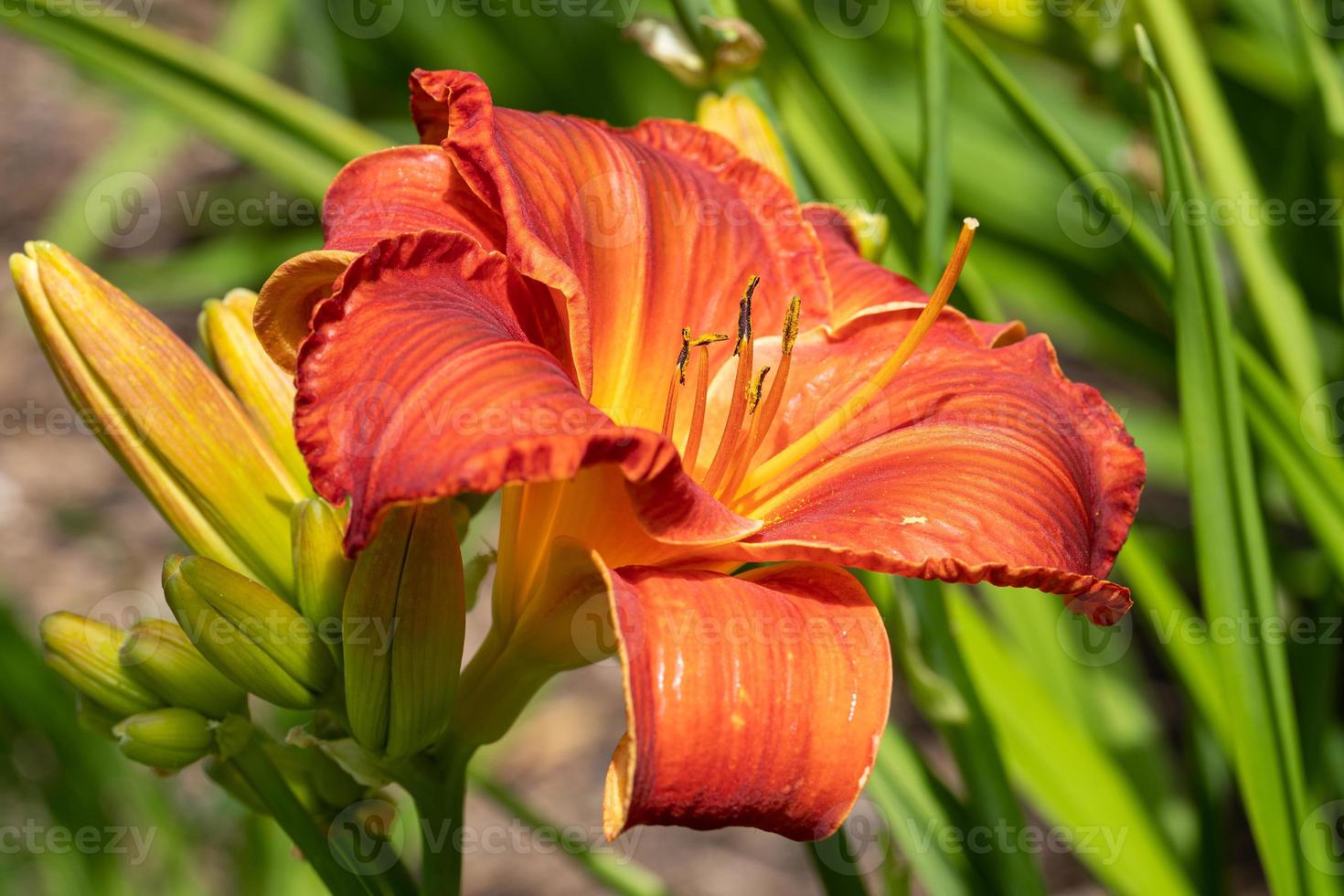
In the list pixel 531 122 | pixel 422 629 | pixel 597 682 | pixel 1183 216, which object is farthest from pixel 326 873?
pixel 597 682

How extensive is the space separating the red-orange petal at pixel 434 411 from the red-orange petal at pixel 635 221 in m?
0.07

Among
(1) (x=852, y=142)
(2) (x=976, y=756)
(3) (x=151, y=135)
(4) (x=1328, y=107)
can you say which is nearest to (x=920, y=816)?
(2) (x=976, y=756)

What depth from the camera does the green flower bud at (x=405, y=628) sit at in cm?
61

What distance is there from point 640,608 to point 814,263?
0.32 meters

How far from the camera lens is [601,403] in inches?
29.7

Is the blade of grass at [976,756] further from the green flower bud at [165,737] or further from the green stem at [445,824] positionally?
the green flower bud at [165,737]

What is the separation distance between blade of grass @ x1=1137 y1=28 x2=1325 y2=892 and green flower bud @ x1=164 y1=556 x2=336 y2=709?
552 millimetres

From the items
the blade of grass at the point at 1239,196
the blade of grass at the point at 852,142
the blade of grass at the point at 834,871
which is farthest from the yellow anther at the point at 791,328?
the blade of grass at the point at 1239,196

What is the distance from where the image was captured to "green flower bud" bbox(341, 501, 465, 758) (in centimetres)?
61

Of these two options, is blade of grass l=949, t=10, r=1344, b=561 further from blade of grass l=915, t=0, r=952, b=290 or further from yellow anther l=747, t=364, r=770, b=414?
yellow anther l=747, t=364, r=770, b=414

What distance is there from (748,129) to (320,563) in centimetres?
41

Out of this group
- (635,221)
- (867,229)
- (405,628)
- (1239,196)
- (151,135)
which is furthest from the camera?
(151,135)

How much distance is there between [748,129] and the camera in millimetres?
824

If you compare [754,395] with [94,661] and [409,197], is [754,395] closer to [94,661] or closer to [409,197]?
[409,197]
